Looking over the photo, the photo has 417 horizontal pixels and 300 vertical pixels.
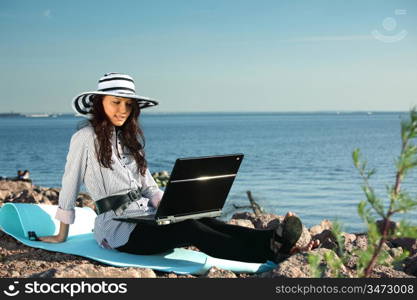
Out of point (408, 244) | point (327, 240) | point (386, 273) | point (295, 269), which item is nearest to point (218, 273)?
point (295, 269)

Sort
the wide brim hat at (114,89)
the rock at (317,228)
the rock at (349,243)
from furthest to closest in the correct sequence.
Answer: the rock at (317,228) → the rock at (349,243) → the wide brim hat at (114,89)

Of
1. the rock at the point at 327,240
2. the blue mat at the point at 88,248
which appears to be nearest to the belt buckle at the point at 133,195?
the blue mat at the point at 88,248

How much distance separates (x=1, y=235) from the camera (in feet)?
20.0

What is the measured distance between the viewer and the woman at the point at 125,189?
4898 millimetres

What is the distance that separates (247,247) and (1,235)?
7.87ft

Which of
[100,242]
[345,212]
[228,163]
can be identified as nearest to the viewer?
[228,163]

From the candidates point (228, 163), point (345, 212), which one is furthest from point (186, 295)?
point (345, 212)

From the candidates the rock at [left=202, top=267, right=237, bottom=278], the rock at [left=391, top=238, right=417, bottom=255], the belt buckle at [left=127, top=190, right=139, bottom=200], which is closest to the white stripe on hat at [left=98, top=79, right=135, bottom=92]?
the belt buckle at [left=127, top=190, right=139, bottom=200]

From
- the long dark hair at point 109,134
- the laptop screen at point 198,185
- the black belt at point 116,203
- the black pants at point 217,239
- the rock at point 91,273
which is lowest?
the rock at point 91,273

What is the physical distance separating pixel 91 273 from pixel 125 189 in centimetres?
98

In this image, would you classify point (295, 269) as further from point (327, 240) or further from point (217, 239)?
point (327, 240)

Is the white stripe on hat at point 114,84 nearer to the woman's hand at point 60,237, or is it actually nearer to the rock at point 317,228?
the woman's hand at point 60,237

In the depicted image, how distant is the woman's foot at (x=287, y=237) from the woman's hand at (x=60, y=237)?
170 centimetres

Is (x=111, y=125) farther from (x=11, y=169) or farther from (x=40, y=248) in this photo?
(x=11, y=169)
